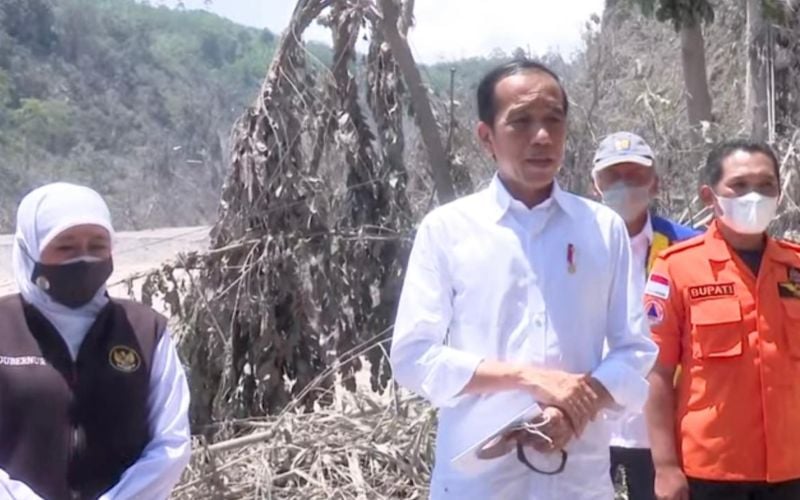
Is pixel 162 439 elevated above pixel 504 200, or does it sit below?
below

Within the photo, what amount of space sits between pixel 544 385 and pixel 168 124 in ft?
125

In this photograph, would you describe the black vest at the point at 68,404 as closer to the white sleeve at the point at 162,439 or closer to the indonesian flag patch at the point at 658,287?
the white sleeve at the point at 162,439

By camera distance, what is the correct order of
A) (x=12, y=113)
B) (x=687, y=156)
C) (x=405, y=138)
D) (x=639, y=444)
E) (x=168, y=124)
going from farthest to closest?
(x=168, y=124), (x=12, y=113), (x=687, y=156), (x=405, y=138), (x=639, y=444)

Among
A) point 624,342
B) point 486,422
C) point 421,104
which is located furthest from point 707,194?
point 421,104

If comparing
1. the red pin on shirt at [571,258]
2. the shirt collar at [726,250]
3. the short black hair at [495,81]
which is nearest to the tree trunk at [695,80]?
the shirt collar at [726,250]

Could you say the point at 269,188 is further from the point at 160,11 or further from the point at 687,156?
the point at 160,11

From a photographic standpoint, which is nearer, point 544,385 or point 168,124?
point 544,385

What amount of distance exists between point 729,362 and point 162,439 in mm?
1395

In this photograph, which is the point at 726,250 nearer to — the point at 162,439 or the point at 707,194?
the point at 707,194

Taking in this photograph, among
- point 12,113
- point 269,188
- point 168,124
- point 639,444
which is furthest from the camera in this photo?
point 168,124

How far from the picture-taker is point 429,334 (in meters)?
2.75

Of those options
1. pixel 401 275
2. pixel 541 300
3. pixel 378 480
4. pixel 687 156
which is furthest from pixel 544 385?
pixel 687 156

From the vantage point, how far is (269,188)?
6.53 meters

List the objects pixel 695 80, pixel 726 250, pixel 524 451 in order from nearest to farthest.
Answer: pixel 524 451
pixel 726 250
pixel 695 80
